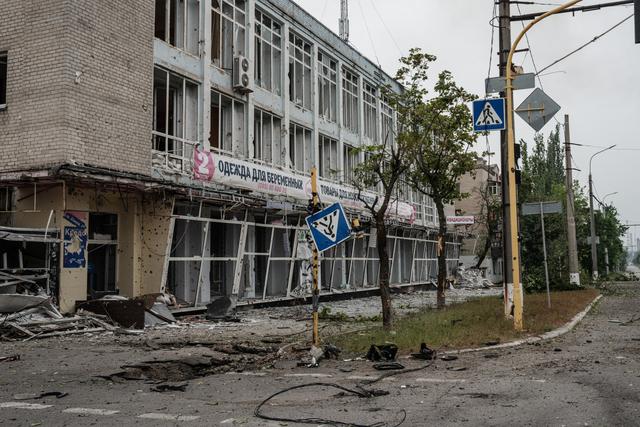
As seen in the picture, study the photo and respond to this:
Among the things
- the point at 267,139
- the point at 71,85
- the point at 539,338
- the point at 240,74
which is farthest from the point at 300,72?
the point at 539,338

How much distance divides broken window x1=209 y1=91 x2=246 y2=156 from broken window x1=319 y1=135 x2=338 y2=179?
6.86 metres

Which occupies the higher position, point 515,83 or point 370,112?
point 370,112

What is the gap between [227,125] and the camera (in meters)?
21.1

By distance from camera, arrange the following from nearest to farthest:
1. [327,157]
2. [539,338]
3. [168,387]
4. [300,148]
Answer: [168,387], [539,338], [300,148], [327,157]

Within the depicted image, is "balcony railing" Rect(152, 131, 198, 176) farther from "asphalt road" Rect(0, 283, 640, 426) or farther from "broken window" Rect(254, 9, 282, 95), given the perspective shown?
"asphalt road" Rect(0, 283, 640, 426)

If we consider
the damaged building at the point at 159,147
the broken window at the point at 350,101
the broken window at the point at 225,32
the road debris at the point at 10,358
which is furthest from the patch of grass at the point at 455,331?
the broken window at the point at 350,101

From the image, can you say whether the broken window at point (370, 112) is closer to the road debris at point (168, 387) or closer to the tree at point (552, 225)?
the tree at point (552, 225)

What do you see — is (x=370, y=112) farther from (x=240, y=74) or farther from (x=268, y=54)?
(x=240, y=74)

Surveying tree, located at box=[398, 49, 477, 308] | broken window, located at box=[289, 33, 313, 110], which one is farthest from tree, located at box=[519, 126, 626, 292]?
broken window, located at box=[289, 33, 313, 110]

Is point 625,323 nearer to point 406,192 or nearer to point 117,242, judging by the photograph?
point 117,242

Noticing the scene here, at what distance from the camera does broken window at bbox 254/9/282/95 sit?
75.5ft

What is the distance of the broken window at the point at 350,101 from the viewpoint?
30.2 metres

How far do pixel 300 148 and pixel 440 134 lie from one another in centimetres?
807

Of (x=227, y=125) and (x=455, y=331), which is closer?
(x=455, y=331)
